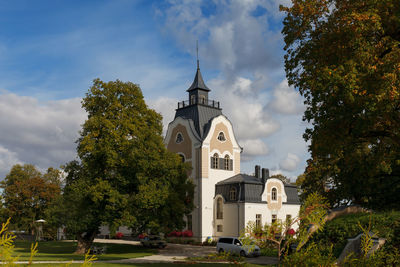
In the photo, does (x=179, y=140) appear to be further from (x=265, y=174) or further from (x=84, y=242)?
(x=84, y=242)

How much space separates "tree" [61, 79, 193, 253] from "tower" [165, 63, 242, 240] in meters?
12.6

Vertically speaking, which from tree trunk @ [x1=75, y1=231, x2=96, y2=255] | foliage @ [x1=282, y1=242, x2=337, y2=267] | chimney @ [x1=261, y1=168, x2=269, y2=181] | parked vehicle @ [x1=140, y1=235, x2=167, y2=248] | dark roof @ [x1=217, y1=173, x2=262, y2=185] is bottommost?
parked vehicle @ [x1=140, y1=235, x2=167, y2=248]

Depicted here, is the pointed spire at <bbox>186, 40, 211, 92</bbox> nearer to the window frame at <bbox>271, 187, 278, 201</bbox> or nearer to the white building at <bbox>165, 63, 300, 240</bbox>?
the white building at <bbox>165, 63, 300, 240</bbox>

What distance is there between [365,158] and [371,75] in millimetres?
5237

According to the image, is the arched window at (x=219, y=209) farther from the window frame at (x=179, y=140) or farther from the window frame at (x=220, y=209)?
the window frame at (x=179, y=140)

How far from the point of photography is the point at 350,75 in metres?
15.5

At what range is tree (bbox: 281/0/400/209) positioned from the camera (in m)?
15.6

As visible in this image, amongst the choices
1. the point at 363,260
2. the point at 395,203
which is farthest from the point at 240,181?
the point at 363,260

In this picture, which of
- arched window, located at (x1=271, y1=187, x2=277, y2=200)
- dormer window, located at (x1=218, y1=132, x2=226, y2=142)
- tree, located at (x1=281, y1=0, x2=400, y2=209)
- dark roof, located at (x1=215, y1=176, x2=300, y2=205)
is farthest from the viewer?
dormer window, located at (x1=218, y1=132, x2=226, y2=142)

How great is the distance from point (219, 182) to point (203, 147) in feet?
16.0

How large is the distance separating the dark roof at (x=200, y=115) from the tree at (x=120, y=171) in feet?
50.1

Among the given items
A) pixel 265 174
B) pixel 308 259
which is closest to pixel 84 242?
pixel 265 174

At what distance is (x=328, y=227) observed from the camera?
1897cm

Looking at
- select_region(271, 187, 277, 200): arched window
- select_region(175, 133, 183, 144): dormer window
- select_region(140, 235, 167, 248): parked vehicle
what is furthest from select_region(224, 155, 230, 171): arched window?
select_region(140, 235, 167, 248): parked vehicle
